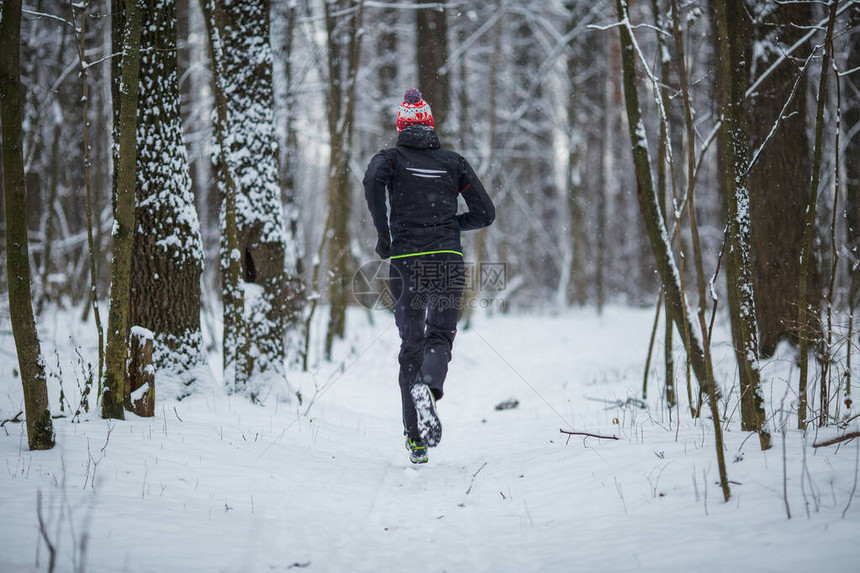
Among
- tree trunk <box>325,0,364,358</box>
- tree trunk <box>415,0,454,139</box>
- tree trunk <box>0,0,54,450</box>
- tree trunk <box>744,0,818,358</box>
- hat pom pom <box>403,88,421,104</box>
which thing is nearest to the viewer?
tree trunk <box>0,0,54,450</box>

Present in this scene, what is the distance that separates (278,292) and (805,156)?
18.6 ft

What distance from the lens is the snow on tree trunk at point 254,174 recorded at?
5039 millimetres

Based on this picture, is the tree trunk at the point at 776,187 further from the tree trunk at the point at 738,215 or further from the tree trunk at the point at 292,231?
the tree trunk at the point at 292,231

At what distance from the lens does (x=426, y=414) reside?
3.32m

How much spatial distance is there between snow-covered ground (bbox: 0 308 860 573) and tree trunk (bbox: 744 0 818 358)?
1.85 meters

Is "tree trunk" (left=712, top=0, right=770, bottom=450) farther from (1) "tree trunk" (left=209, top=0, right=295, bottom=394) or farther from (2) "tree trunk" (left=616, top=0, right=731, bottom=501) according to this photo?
(1) "tree trunk" (left=209, top=0, right=295, bottom=394)

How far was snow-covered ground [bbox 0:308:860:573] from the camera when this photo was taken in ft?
6.38

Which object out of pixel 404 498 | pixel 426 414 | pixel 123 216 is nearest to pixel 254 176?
pixel 123 216

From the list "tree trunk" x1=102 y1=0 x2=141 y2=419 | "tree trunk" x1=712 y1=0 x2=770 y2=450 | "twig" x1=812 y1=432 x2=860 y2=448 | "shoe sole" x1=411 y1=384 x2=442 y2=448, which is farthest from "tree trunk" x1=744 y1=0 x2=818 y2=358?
"tree trunk" x1=102 y1=0 x2=141 y2=419

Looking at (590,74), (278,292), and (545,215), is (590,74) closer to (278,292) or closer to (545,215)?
(545,215)

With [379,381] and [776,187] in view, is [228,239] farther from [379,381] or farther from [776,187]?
[776,187]

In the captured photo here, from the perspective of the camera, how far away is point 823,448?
8.70 feet

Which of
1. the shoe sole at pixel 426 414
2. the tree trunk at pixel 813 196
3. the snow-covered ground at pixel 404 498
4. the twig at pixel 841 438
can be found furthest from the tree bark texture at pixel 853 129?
the shoe sole at pixel 426 414

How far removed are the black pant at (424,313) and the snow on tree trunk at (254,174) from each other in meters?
1.98
